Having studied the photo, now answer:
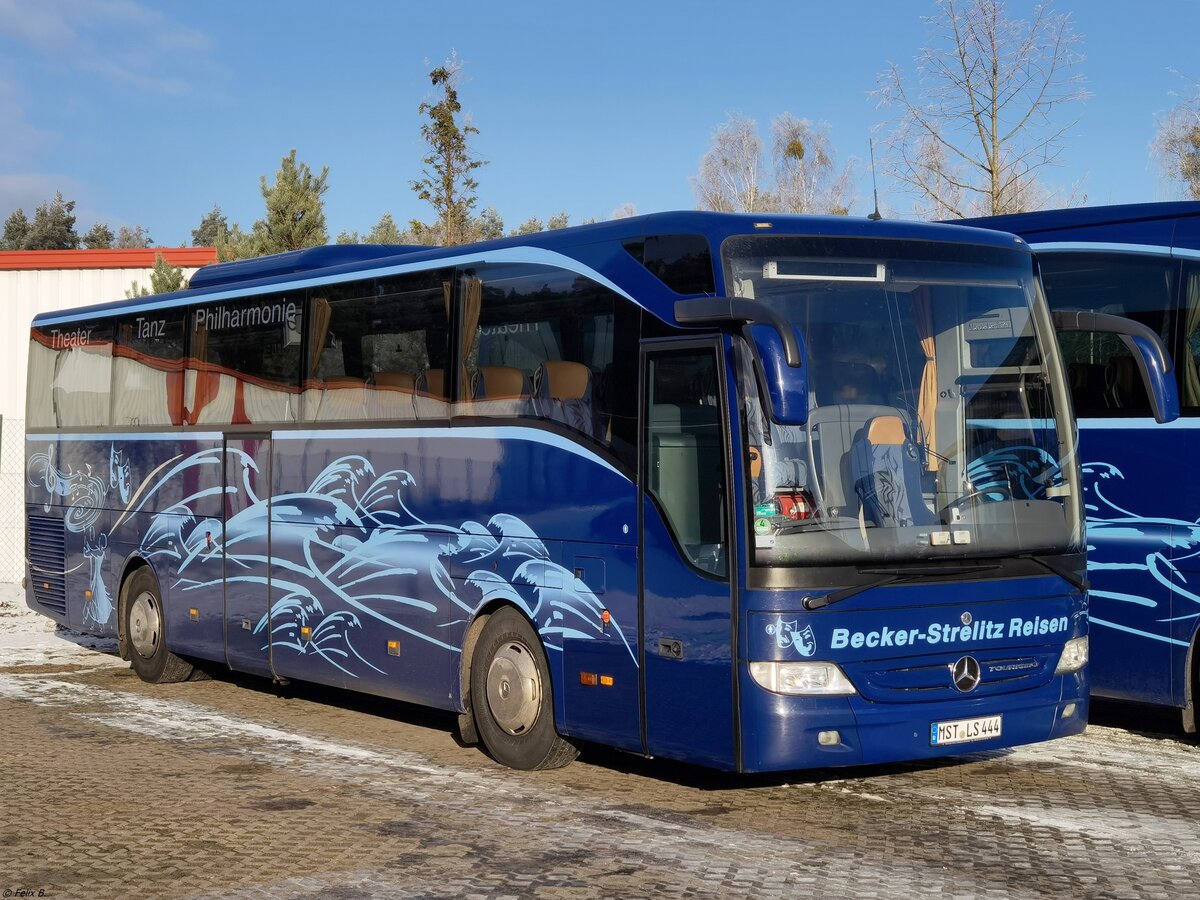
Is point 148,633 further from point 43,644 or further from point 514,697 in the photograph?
point 514,697

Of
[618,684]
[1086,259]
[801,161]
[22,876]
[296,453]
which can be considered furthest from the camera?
[801,161]

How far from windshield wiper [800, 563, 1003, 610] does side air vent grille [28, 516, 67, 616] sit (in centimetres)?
1041

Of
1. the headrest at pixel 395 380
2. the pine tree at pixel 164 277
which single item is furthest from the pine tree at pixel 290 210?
the headrest at pixel 395 380

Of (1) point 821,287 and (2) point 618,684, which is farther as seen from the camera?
(2) point 618,684

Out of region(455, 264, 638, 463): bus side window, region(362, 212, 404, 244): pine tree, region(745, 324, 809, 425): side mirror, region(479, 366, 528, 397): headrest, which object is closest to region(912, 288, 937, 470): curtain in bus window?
region(745, 324, 809, 425): side mirror

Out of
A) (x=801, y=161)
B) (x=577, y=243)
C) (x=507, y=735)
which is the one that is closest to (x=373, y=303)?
(x=577, y=243)

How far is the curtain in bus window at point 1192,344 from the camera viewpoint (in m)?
10.2

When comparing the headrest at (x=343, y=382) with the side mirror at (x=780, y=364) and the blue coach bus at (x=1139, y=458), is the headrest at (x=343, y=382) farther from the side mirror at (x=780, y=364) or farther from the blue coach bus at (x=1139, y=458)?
the blue coach bus at (x=1139, y=458)

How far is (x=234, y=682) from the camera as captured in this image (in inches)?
581

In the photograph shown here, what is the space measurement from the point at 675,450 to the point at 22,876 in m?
3.90

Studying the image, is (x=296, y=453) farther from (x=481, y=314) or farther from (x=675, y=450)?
(x=675, y=450)

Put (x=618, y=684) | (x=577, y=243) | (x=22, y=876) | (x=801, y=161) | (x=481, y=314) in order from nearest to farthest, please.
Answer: (x=22, y=876) → (x=618, y=684) → (x=577, y=243) → (x=481, y=314) → (x=801, y=161)

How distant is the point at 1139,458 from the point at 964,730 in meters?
3.08

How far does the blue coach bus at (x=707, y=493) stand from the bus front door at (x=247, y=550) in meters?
0.86
